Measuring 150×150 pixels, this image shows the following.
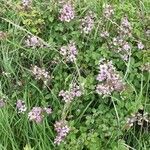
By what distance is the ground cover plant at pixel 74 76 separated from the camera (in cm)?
293

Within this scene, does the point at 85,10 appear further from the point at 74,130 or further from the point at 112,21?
the point at 74,130

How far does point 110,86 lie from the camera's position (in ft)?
9.46

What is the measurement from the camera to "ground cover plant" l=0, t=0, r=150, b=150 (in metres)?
2.93

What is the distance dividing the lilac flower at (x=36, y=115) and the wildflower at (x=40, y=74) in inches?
8.8

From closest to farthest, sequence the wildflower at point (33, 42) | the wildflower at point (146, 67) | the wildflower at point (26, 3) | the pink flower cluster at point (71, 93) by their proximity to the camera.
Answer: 1. the pink flower cluster at point (71, 93)
2. the wildflower at point (146, 67)
3. the wildflower at point (33, 42)
4. the wildflower at point (26, 3)

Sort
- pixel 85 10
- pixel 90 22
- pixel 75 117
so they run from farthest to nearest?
pixel 85 10
pixel 90 22
pixel 75 117

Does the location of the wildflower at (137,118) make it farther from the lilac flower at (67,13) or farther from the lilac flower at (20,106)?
the lilac flower at (67,13)

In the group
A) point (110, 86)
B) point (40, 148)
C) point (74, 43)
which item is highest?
point (74, 43)

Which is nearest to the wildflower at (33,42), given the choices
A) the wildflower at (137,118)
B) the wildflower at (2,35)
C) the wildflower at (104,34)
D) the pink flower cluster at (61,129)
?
the wildflower at (2,35)

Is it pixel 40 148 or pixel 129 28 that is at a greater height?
pixel 129 28

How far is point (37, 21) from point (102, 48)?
561 mm

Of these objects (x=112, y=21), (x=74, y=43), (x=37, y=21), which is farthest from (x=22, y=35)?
(x=112, y=21)

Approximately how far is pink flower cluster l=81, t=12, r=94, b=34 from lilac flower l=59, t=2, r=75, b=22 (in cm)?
10

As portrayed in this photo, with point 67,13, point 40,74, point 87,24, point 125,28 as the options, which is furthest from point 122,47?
point 40,74
